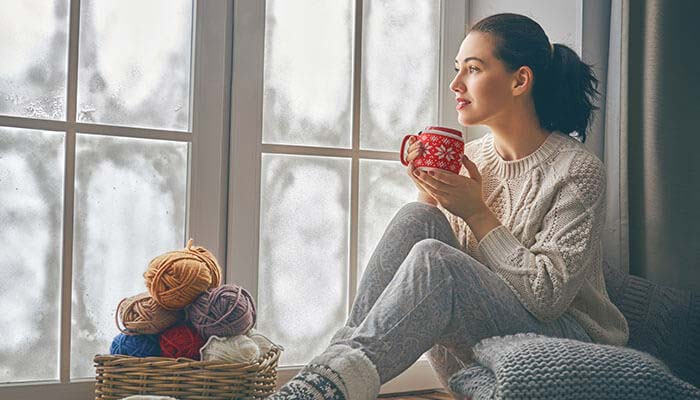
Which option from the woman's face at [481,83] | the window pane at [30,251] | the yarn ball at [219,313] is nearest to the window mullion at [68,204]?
the window pane at [30,251]

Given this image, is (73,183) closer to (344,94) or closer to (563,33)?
(344,94)

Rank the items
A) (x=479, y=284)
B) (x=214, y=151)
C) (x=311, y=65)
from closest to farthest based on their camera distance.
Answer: (x=479, y=284) < (x=214, y=151) < (x=311, y=65)

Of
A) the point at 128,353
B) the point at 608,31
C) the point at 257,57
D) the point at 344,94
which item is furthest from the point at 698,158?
the point at 128,353

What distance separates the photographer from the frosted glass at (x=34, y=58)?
1949 mm

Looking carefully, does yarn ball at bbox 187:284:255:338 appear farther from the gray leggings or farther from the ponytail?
the ponytail

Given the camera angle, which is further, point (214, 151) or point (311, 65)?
point (311, 65)

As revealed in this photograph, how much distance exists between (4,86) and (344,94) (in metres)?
0.87

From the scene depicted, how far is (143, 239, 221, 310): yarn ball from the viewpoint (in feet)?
5.93

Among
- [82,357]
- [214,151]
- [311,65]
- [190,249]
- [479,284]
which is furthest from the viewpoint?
[311,65]

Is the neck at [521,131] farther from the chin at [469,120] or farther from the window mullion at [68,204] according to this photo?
the window mullion at [68,204]

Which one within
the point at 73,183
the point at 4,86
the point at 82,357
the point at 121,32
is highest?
the point at 121,32

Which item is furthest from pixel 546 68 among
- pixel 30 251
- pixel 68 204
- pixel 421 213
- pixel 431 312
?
pixel 30 251

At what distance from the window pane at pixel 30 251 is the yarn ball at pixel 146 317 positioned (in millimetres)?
250

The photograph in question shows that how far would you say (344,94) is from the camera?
2402 millimetres
